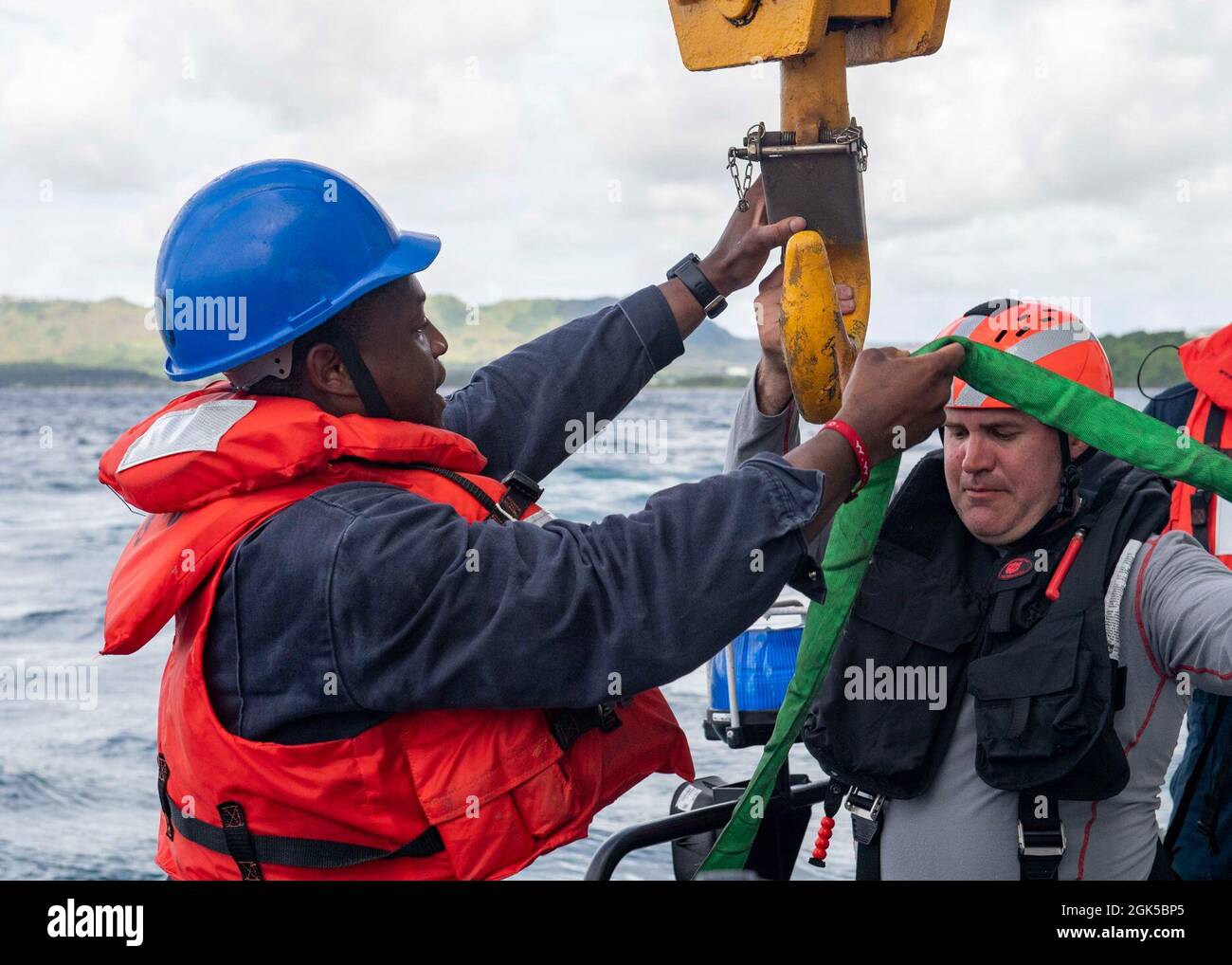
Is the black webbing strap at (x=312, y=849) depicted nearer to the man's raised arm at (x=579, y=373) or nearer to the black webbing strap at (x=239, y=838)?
the black webbing strap at (x=239, y=838)

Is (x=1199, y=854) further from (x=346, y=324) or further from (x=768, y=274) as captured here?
(x=346, y=324)

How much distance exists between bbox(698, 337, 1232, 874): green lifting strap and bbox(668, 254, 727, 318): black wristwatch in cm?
70

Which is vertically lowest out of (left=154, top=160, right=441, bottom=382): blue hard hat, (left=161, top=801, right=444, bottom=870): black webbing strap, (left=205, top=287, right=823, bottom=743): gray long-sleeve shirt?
(left=161, top=801, right=444, bottom=870): black webbing strap

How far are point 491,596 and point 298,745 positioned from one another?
41 cm

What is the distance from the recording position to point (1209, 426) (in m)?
3.89

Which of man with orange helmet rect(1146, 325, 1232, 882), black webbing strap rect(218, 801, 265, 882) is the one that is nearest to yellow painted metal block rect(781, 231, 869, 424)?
black webbing strap rect(218, 801, 265, 882)

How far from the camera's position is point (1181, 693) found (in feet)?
8.40

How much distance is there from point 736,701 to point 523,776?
1044 mm

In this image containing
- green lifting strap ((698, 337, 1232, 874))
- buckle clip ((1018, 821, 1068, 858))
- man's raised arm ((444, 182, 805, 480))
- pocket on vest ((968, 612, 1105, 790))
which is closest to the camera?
green lifting strap ((698, 337, 1232, 874))

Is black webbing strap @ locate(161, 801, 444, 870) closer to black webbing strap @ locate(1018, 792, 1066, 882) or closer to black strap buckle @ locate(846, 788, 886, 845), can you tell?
black strap buckle @ locate(846, 788, 886, 845)

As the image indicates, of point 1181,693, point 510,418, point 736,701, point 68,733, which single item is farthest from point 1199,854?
point 68,733

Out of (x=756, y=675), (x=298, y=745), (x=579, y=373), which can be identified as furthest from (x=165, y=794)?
(x=756, y=675)

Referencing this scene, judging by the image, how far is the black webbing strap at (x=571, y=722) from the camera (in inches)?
85.4

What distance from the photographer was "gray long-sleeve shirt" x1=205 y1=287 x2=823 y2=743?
6.37 feet
